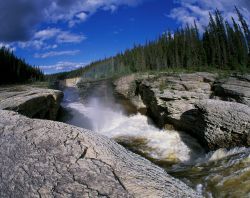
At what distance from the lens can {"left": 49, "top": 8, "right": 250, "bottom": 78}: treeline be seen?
62.0m

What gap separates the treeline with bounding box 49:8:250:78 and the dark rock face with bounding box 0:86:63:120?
37.6m

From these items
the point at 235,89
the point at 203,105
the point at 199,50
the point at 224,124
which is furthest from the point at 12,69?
the point at 224,124

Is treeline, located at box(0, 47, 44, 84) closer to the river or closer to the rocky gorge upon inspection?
the river

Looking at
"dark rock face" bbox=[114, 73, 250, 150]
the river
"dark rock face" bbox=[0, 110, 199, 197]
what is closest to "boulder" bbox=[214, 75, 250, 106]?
"dark rock face" bbox=[114, 73, 250, 150]

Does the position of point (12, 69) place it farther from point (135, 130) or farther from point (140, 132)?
point (140, 132)

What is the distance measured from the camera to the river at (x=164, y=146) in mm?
12094

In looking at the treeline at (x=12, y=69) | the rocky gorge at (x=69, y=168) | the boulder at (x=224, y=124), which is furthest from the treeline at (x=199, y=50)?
the rocky gorge at (x=69, y=168)

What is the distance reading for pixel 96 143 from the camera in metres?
4.41

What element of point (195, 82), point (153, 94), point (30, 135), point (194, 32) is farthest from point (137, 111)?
point (194, 32)

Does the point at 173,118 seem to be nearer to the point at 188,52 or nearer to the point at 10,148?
the point at 10,148

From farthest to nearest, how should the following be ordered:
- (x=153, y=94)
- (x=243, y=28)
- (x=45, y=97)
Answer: (x=243, y=28), (x=153, y=94), (x=45, y=97)

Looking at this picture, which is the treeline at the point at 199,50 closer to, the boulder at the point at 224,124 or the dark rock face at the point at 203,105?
the dark rock face at the point at 203,105

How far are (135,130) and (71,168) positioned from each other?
75.3 ft

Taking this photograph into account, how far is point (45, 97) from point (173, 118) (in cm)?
1036
